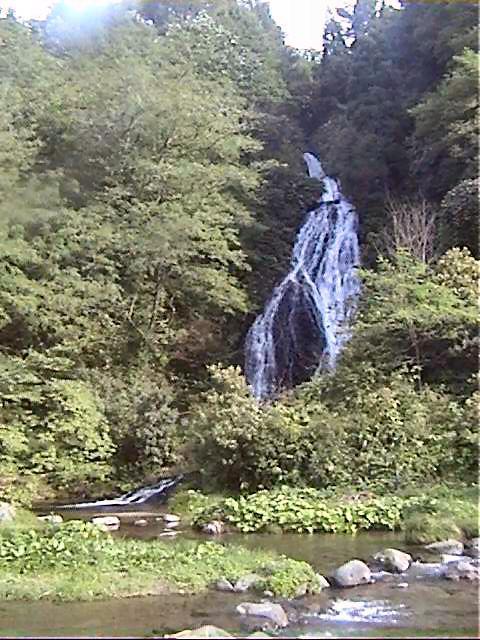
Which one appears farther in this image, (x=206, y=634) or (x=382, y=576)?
(x=382, y=576)

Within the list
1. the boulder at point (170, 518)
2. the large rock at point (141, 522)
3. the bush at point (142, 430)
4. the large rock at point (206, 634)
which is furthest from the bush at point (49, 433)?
the large rock at point (206, 634)

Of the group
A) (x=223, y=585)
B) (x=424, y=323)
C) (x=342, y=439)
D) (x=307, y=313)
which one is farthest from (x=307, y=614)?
(x=307, y=313)

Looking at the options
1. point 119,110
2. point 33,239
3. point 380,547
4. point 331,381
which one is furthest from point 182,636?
point 119,110

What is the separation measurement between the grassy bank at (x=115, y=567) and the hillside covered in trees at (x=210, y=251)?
472cm

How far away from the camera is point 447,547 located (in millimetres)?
9320

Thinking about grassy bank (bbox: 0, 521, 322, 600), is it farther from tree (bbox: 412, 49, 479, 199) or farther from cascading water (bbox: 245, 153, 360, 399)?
tree (bbox: 412, 49, 479, 199)

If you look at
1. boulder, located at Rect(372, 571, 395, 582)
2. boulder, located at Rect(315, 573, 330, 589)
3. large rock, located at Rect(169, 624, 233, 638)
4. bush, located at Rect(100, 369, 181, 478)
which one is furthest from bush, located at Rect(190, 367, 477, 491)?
large rock, located at Rect(169, 624, 233, 638)

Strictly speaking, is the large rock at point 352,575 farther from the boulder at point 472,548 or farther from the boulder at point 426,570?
the boulder at point 472,548

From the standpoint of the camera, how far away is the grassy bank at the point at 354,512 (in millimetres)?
10172

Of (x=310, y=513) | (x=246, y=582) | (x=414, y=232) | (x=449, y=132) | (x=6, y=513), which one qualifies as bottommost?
(x=246, y=582)

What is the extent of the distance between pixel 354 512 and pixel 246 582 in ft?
13.3

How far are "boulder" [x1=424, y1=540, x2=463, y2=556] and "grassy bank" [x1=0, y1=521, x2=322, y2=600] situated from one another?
1.97 metres

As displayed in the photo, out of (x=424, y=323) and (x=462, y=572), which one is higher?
(x=424, y=323)

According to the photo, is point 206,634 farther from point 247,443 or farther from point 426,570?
point 247,443
